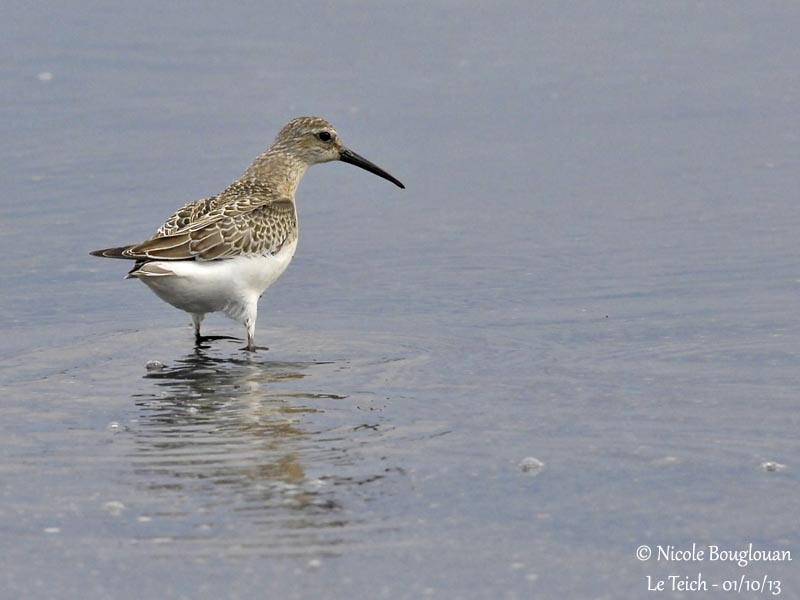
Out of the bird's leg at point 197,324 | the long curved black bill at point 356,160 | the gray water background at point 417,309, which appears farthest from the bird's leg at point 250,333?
the long curved black bill at point 356,160

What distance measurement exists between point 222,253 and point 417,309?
1534 millimetres

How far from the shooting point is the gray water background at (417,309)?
635cm

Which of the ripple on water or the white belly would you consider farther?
the white belly

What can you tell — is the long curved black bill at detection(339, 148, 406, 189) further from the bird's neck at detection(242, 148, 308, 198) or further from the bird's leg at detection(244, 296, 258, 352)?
the bird's leg at detection(244, 296, 258, 352)

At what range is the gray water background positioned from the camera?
6.35 m

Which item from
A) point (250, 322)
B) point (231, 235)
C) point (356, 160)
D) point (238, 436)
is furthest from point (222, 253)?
point (238, 436)

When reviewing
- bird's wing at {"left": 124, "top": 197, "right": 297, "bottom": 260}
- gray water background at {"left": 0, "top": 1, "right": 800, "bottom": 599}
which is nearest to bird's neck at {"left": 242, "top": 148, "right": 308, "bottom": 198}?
bird's wing at {"left": 124, "top": 197, "right": 297, "bottom": 260}

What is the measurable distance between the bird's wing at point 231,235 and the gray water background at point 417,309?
65cm

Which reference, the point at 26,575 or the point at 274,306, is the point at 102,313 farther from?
the point at 26,575

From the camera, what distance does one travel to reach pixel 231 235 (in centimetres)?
996

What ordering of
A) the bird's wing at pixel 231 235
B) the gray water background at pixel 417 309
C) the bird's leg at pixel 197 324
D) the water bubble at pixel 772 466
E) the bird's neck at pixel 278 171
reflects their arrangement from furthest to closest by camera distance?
the bird's neck at pixel 278 171 → the bird's leg at pixel 197 324 → the bird's wing at pixel 231 235 → the water bubble at pixel 772 466 → the gray water background at pixel 417 309

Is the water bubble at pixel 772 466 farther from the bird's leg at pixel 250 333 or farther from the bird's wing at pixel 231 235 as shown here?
the bird's wing at pixel 231 235

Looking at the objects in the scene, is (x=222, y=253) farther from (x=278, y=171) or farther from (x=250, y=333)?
(x=278, y=171)

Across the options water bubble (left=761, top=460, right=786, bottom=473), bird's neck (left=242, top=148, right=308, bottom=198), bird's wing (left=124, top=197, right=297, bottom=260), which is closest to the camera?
water bubble (left=761, top=460, right=786, bottom=473)
